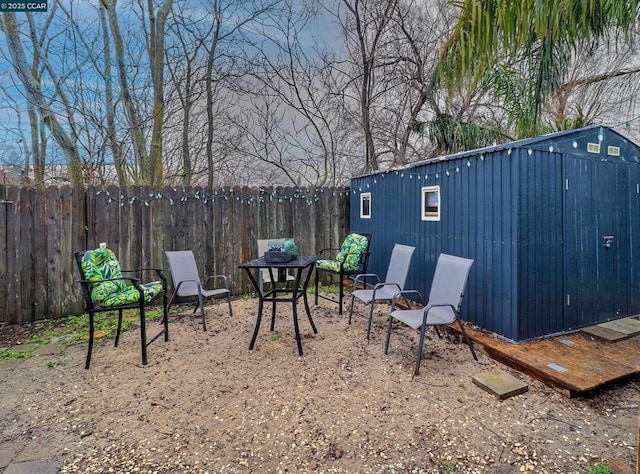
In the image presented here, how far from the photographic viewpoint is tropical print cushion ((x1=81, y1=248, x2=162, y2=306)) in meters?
2.86

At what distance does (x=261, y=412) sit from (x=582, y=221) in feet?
11.2

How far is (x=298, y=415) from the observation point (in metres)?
2.15

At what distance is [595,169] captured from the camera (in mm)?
3408

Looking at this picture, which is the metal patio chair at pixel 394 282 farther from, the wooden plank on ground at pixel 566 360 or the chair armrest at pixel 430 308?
the wooden plank on ground at pixel 566 360

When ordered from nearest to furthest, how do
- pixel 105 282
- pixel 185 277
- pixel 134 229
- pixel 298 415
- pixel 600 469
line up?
pixel 600 469 → pixel 298 415 → pixel 105 282 → pixel 185 277 → pixel 134 229

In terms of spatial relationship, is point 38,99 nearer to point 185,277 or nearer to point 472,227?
point 185,277

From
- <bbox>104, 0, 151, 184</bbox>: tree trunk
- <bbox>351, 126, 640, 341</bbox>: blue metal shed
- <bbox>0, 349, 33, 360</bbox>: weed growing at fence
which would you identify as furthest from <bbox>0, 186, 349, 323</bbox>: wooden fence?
<bbox>351, 126, 640, 341</bbox>: blue metal shed

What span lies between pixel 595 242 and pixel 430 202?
5.51 feet

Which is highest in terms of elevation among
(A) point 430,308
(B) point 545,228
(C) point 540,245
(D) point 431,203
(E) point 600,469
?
(D) point 431,203

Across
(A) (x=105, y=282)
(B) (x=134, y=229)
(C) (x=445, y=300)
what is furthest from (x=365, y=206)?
(A) (x=105, y=282)

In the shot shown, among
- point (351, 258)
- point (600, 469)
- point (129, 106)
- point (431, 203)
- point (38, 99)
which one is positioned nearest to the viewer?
point (600, 469)

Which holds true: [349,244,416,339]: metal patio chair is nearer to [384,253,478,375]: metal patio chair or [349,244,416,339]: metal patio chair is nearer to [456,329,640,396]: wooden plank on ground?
[384,253,478,375]: metal patio chair

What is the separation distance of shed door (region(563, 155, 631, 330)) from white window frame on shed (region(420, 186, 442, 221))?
1248 millimetres

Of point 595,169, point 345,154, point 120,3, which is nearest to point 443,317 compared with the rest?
point 595,169
